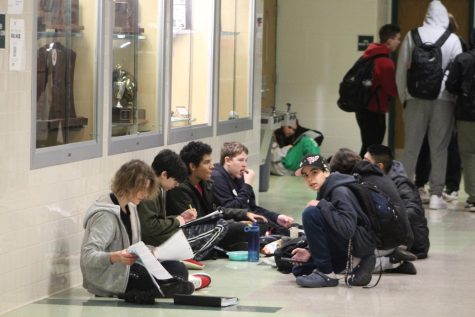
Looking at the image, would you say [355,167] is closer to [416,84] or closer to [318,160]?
[318,160]

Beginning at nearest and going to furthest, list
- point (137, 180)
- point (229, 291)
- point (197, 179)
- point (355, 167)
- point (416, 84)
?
point (137, 180)
point (229, 291)
point (355, 167)
point (197, 179)
point (416, 84)

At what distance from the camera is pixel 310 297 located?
784 centimetres

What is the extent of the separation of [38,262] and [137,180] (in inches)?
31.0

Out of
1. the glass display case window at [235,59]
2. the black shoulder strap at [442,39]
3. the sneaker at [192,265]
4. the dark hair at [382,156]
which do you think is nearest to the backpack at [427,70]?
the black shoulder strap at [442,39]

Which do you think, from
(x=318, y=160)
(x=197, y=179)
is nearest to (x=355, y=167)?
(x=318, y=160)

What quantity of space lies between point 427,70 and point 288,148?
146 inches

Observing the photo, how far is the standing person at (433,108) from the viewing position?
42.4ft

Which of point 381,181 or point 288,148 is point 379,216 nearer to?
point 381,181

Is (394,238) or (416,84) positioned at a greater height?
(416,84)

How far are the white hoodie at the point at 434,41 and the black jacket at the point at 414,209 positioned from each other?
3.56m

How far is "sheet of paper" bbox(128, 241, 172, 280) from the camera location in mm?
7004

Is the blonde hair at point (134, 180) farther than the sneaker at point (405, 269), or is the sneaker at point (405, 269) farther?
the sneaker at point (405, 269)

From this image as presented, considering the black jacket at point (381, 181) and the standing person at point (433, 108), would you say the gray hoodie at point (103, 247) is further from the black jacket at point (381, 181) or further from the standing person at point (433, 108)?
the standing person at point (433, 108)

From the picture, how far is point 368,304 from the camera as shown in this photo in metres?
7.66
